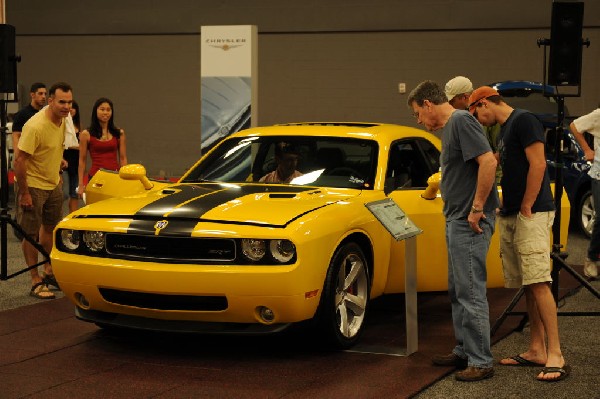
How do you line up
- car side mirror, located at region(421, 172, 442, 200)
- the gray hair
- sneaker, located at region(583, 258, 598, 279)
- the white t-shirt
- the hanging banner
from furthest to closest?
1. the hanging banner
2. the white t-shirt
3. sneaker, located at region(583, 258, 598, 279)
4. car side mirror, located at region(421, 172, 442, 200)
5. the gray hair

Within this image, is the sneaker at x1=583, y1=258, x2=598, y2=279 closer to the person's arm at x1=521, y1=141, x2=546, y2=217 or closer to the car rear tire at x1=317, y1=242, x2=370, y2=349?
the car rear tire at x1=317, y1=242, x2=370, y2=349

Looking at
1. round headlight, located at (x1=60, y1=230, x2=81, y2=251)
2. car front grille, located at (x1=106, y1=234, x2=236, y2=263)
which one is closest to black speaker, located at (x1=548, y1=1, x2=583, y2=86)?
Result: car front grille, located at (x1=106, y1=234, x2=236, y2=263)

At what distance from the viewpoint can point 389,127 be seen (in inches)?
303

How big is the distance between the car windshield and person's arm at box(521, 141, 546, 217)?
141 centimetres

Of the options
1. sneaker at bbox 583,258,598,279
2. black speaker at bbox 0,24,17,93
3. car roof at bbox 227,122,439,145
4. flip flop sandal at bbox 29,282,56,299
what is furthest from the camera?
sneaker at bbox 583,258,598,279

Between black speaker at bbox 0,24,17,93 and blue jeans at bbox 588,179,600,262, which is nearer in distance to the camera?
black speaker at bbox 0,24,17,93

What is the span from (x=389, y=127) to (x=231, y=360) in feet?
7.83

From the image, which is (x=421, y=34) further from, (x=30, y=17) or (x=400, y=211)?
(x=400, y=211)

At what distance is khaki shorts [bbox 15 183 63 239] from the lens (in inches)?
331

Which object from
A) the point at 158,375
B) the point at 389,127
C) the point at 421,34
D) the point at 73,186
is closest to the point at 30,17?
the point at 421,34

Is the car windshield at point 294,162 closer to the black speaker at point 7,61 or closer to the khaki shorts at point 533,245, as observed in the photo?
the khaki shorts at point 533,245

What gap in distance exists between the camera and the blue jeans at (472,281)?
5719 mm

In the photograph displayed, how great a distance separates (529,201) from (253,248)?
160 centimetres

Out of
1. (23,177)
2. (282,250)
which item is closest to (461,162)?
(282,250)
